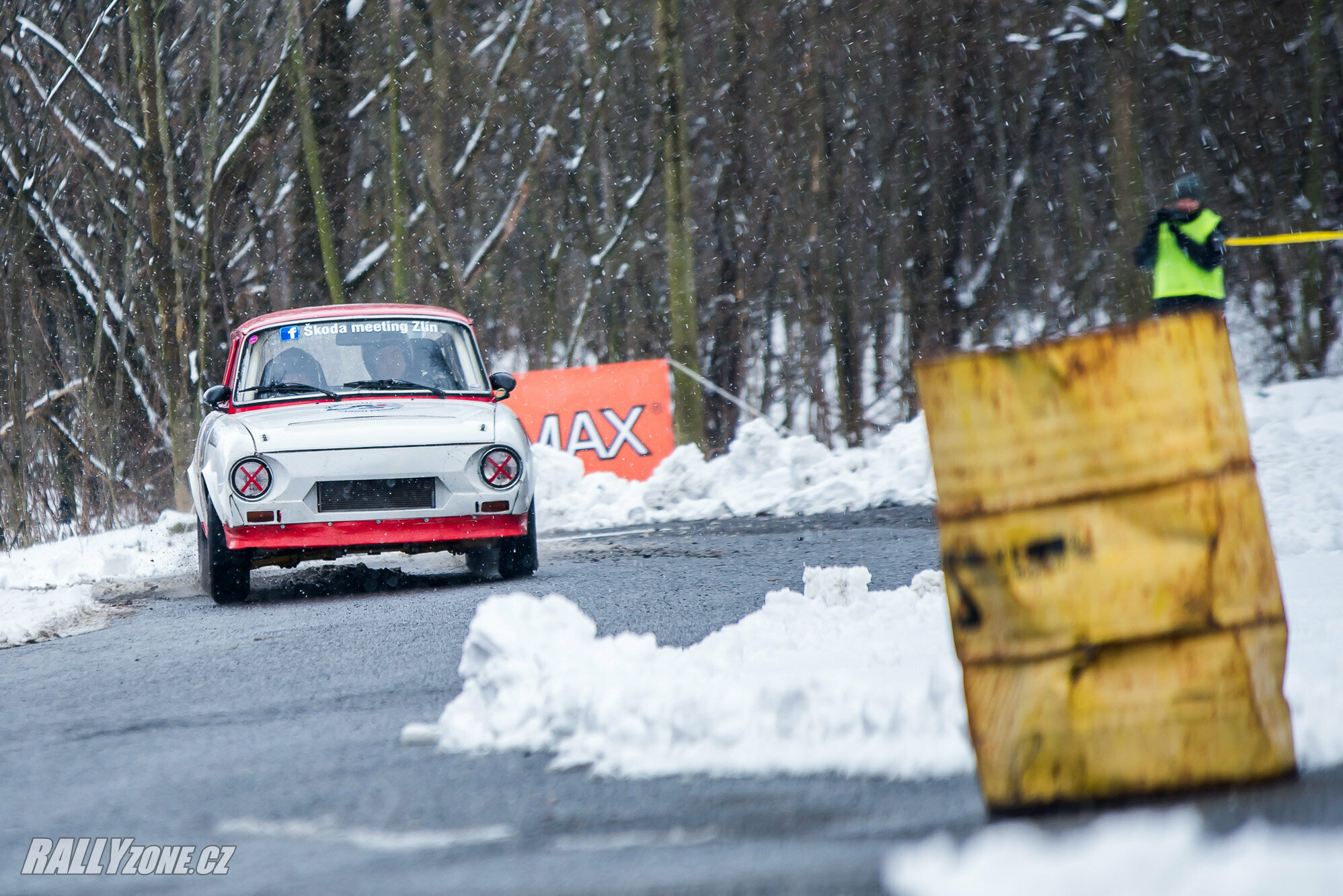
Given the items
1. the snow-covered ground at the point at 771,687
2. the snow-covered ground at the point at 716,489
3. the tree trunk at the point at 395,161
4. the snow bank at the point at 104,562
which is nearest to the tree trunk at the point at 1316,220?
the snow-covered ground at the point at 716,489

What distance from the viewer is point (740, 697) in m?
4.17

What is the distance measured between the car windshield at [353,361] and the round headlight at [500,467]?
0.98 m

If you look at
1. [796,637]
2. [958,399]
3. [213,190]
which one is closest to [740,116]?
[213,190]

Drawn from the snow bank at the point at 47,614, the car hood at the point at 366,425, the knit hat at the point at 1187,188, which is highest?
the knit hat at the point at 1187,188

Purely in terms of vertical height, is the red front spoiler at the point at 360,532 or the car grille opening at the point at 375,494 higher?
the car grille opening at the point at 375,494

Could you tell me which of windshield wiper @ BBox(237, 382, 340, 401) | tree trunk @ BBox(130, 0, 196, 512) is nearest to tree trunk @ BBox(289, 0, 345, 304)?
tree trunk @ BBox(130, 0, 196, 512)

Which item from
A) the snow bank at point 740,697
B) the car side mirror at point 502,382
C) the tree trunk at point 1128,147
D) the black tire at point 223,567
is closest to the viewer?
the snow bank at point 740,697

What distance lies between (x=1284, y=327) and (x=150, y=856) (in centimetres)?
2419

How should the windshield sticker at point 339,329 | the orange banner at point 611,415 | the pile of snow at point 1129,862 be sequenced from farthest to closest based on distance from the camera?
the orange banner at point 611,415 < the windshield sticker at point 339,329 < the pile of snow at point 1129,862

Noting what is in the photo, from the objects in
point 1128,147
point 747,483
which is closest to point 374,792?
point 747,483

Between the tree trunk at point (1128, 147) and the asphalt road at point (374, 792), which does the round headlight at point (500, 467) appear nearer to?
the asphalt road at point (374, 792)

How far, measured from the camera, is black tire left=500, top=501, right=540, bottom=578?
924 centimetres

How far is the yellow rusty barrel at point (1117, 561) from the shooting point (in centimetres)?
312

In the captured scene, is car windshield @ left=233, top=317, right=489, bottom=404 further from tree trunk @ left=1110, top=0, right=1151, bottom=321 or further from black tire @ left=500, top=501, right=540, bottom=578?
tree trunk @ left=1110, top=0, right=1151, bottom=321
